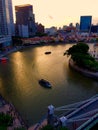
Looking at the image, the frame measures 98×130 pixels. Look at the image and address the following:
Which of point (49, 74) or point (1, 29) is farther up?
point (1, 29)

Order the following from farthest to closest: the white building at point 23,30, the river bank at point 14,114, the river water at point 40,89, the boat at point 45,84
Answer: the white building at point 23,30 < the boat at point 45,84 < the river water at point 40,89 < the river bank at point 14,114

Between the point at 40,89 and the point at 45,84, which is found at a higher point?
the point at 45,84

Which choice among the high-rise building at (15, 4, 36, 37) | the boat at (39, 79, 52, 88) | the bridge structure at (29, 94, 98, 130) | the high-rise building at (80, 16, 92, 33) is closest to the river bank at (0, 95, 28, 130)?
the bridge structure at (29, 94, 98, 130)

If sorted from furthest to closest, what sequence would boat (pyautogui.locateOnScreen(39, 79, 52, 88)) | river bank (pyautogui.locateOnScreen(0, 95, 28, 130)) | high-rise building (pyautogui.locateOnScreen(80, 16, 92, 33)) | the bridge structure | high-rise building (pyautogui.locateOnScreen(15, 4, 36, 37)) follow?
1. high-rise building (pyautogui.locateOnScreen(80, 16, 92, 33))
2. high-rise building (pyautogui.locateOnScreen(15, 4, 36, 37))
3. boat (pyautogui.locateOnScreen(39, 79, 52, 88))
4. river bank (pyautogui.locateOnScreen(0, 95, 28, 130))
5. the bridge structure

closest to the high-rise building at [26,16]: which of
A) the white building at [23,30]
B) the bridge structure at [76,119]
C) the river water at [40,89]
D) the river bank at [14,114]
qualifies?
the white building at [23,30]

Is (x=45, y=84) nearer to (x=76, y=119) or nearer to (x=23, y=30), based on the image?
(x=76, y=119)

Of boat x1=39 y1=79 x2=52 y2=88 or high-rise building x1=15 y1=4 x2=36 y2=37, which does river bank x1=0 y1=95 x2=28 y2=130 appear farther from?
high-rise building x1=15 y1=4 x2=36 y2=37

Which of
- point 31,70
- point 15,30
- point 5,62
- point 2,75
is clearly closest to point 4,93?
point 2,75

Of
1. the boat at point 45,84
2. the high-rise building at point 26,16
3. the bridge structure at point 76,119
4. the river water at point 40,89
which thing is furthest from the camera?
the high-rise building at point 26,16

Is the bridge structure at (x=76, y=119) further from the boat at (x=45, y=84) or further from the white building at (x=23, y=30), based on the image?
the white building at (x=23, y=30)

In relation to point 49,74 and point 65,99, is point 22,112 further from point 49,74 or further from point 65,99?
point 49,74

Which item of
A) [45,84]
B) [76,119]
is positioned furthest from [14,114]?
[45,84]
